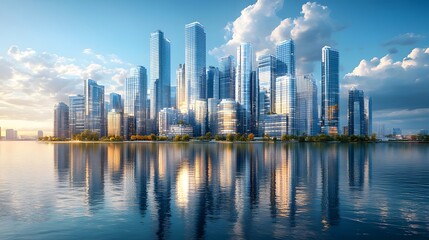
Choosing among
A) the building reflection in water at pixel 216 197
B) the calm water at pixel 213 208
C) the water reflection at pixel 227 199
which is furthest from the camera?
the building reflection in water at pixel 216 197

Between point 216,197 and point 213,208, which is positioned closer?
point 213,208

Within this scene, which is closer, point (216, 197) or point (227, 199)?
point (227, 199)

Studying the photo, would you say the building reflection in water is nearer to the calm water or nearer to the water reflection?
the water reflection

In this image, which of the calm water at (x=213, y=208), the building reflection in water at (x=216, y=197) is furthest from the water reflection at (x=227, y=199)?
the calm water at (x=213, y=208)

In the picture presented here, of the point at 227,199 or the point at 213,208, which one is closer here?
the point at 213,208

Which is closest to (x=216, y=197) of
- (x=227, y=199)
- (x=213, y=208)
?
(x=227, y=199)

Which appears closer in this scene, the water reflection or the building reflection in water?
the water reflection

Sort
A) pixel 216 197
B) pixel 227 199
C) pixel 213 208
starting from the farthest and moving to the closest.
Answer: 1. pixel 216 197
2. pixel 227 199
3. pixel 213 208

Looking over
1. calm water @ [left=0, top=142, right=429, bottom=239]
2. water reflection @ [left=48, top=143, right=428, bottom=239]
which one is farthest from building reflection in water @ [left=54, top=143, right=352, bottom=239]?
calm water @ [left=0, top=142, right=429, bottom=239]

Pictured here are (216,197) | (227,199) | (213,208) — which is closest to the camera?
(213,208)

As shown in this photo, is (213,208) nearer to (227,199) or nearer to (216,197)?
(227,199)

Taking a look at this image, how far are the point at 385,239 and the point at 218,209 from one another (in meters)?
18.7

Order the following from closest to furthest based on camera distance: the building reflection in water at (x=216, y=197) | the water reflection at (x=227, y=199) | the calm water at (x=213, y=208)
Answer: the calm water at (x=213, y=208), the water reflection at (x=227, y=199), the building reflection in water at (x=216, y=197)

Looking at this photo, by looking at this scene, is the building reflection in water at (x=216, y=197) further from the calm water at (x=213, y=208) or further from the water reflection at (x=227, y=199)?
the calm water at (x=213, y=208)
